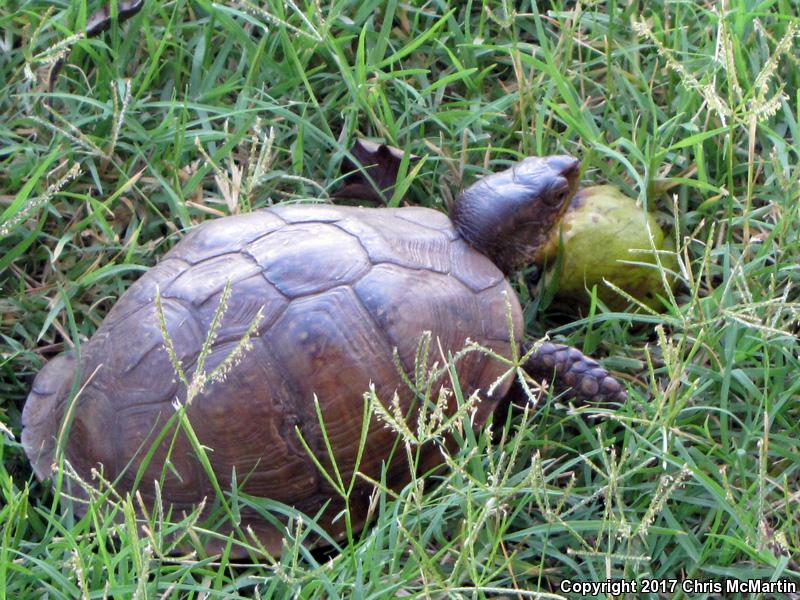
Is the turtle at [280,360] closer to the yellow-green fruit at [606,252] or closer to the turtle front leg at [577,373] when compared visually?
the turtle front leg at [577,373]

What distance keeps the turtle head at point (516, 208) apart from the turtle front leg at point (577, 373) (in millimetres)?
286

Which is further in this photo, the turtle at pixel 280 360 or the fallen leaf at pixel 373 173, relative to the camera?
the fallen leaf at pixel 373 173

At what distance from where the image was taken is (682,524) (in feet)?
7.67

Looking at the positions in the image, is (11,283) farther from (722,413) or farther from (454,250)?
(722,413)

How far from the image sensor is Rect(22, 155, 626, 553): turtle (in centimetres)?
225

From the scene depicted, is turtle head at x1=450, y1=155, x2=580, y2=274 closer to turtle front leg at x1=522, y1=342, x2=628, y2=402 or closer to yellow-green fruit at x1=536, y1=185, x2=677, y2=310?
yellow-green fruit at x1=536, y1=185, x2=677, y2=310

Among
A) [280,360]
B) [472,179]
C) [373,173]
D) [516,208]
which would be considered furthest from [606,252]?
[280,360]

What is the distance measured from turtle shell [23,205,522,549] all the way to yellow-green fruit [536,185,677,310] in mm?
354

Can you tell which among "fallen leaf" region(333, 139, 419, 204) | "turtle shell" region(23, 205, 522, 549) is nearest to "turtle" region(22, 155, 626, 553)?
"turtle shell" region(23, 205, 522, 549)

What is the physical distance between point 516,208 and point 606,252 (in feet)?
0.86

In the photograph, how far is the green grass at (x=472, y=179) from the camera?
2248mm

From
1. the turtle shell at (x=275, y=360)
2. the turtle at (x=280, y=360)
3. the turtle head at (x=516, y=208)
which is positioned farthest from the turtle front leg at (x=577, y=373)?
the turtle head at (x=516, y=208)

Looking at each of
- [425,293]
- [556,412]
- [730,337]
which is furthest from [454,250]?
[730,337]

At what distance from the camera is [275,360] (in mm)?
2252
